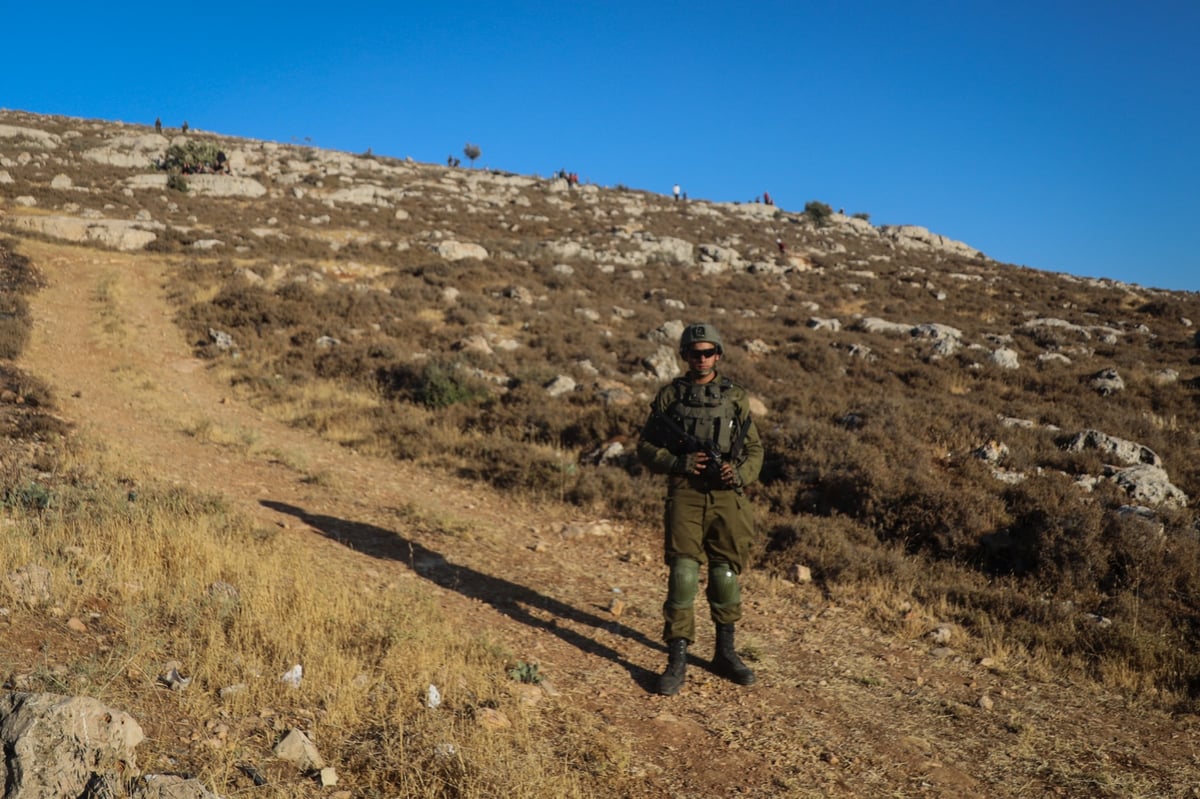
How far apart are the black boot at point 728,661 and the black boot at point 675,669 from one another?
0.34 metres

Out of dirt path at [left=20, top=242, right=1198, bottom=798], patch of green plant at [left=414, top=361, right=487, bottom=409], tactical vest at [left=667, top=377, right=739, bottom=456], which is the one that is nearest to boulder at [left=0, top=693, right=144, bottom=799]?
dirt path at [left=20, top=242, right=1198, bottom=798]

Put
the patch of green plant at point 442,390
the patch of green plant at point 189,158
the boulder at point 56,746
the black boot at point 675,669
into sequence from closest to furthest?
the boulder at point 56,746 < the black boot at point 675,669 < the patch of green plant at point 442,390 < the patch of green plant at point 189,158

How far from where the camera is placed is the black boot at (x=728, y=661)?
4.72 metres

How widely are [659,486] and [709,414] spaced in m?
4.25

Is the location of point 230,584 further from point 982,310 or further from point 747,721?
point 982,310

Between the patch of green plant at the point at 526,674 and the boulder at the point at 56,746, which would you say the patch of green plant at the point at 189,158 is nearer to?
the patch of green plant at the point at 526,674

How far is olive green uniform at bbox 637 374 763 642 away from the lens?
464cm

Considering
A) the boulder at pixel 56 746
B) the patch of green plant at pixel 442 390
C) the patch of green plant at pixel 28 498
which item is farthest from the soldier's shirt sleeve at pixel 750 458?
the patch of green plant at pixel 442 390

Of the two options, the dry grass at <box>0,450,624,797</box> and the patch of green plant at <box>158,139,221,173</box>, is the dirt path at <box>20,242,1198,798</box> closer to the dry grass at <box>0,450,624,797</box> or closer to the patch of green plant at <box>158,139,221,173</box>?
the dry grass at <box>0,450,624,797</box>

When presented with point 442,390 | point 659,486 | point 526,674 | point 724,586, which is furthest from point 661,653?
point 442,390

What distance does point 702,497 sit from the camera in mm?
4742

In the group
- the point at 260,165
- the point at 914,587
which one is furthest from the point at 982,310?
the point at 260,165

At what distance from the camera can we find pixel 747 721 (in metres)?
4.21

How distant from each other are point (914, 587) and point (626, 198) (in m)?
54.8
